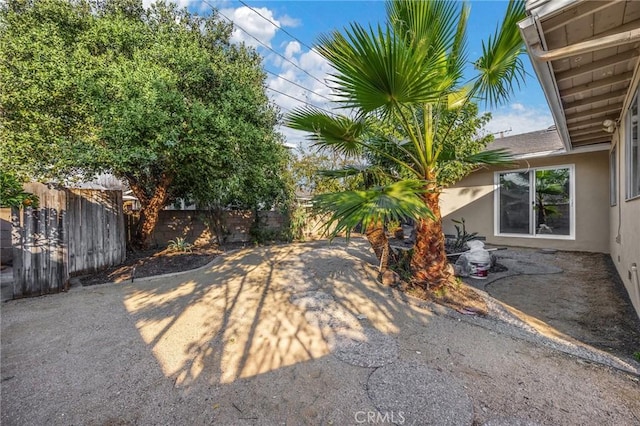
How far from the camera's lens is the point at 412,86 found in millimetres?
2959

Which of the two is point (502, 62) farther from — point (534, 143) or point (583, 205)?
point (534, 143)

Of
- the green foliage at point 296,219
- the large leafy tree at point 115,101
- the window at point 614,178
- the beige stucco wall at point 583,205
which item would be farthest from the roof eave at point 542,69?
the green foliage at point 296,219

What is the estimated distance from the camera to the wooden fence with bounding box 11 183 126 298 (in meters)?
4.01

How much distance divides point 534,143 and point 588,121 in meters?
4.08

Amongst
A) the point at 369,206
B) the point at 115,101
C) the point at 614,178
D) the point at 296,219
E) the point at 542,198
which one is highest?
the point at 115,101

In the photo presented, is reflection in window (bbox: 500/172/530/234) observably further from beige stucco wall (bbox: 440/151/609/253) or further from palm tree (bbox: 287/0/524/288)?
palm tree (bbox: 287/0/524/288)

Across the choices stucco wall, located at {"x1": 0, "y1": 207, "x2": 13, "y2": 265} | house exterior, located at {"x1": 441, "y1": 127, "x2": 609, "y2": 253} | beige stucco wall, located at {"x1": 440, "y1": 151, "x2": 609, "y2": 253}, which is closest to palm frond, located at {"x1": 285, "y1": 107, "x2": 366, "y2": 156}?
house exterior, located at {"x1": 441, "y1": 127, "x2": 609, "y2": 253}

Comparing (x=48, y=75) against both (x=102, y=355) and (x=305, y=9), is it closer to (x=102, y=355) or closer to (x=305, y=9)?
(x=102, y=355)

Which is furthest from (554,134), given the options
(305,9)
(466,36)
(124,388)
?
(124,388)

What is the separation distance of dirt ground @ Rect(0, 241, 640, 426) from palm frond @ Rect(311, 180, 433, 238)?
116 cm

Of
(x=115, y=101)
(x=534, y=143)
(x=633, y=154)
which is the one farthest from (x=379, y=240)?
(x=534, y=143)

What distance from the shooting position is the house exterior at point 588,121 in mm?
2416

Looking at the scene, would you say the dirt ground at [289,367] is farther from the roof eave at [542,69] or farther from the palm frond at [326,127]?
the roof eave at [542,69]

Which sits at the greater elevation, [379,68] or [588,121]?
[588,121]
